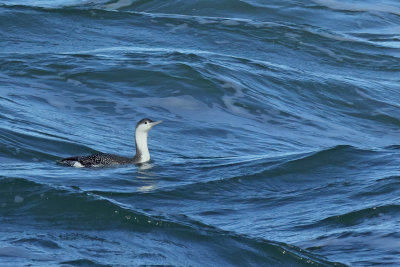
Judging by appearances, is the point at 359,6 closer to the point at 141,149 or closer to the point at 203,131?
the point at 203,131

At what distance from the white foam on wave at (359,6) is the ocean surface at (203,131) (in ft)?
0.32

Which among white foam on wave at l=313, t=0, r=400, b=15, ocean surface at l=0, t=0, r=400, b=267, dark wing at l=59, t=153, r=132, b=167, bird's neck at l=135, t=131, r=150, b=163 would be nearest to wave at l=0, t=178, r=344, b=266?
ocean surface at l=0, t=0, r=400, b=267

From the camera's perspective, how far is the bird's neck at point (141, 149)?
13.0m

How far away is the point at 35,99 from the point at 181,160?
4.15 meters

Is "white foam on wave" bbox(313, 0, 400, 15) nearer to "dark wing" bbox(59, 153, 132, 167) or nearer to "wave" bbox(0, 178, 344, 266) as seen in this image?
"dark wing" bbox(59, 153, 132, 167)

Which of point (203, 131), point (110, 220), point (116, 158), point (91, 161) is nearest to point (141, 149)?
point (116, 158)

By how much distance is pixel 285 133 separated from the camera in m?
15.9

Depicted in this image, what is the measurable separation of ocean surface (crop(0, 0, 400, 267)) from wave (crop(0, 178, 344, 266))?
0.02 meters

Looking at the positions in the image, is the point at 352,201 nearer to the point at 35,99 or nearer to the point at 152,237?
the point at 152,237

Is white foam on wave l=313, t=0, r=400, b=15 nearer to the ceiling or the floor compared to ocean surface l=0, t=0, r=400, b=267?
nearer to the ceiling

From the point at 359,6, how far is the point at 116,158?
15883mm

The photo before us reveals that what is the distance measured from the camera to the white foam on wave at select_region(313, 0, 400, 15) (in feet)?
87.2

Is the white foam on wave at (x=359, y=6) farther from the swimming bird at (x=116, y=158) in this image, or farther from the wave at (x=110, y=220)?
the wave at (x=110, y=220)

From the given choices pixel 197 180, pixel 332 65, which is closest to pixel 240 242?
pixel 197 180
